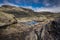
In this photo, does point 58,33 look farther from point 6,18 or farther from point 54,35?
point 6,18

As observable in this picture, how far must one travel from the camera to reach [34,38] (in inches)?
534

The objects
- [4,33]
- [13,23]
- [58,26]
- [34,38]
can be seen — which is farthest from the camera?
[58,26]

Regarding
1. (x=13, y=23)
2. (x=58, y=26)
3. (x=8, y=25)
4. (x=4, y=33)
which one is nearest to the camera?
(x=4, y=33)

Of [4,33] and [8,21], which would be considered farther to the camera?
[8,21]

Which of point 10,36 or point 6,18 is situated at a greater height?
point 6,18

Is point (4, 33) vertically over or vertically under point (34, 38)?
over

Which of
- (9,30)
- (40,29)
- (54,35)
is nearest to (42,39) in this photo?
(40,29)

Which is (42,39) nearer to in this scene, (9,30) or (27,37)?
(27,37)

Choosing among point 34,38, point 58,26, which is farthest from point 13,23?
point 58,26

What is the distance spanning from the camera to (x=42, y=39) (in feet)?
51.5

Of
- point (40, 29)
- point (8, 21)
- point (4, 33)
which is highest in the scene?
point (8, 21)

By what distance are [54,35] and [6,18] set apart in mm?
7978

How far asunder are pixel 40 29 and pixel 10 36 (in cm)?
602

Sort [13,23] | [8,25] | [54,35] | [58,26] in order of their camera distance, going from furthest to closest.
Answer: [58,26]
[54,35]
[13,23]
[8,25]
